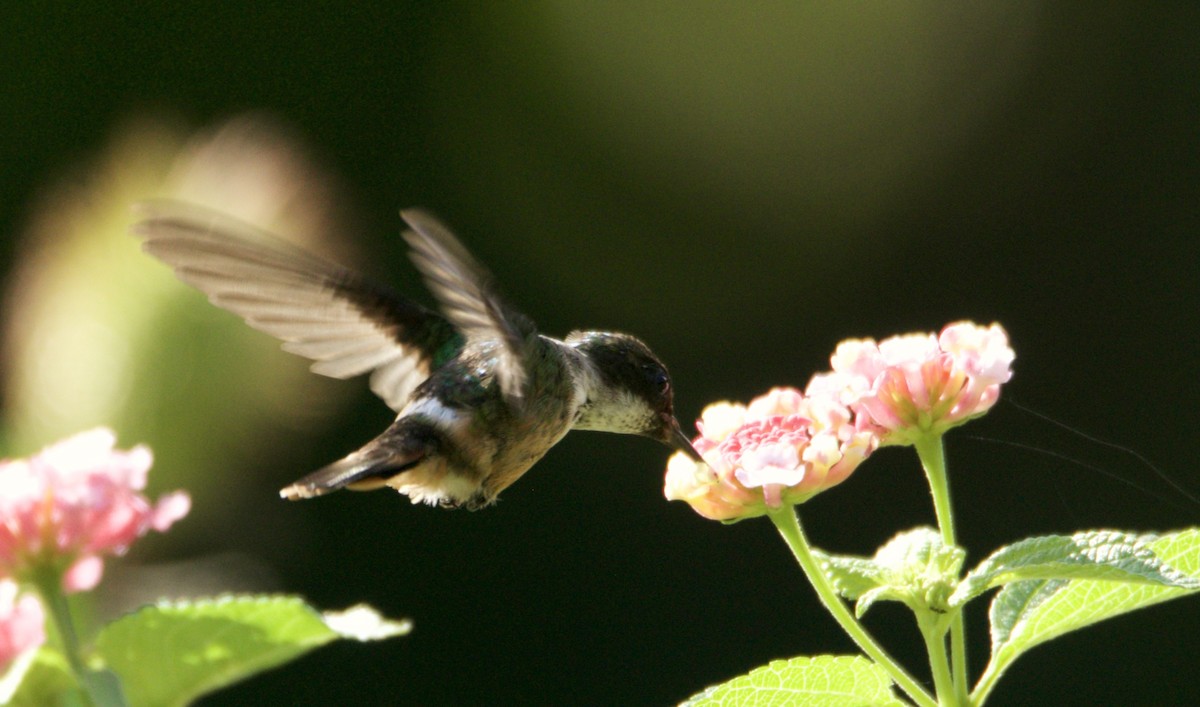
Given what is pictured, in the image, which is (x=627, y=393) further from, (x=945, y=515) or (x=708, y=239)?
(x=708, y=239)

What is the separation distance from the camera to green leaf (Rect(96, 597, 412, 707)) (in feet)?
3.00

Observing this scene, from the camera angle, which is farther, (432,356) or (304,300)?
(432,356)

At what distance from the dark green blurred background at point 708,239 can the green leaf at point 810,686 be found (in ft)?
7.20

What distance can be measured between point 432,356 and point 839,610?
633 mm

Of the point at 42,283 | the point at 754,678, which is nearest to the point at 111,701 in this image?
the point at 754,678

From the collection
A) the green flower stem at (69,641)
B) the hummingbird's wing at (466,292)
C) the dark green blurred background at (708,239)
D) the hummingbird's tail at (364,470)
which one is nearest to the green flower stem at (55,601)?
the green flower stem at (69,641)

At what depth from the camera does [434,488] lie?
1289 millimetres

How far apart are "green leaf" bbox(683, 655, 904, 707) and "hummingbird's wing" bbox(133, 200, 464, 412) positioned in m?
0.54

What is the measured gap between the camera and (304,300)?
1270 millimetres

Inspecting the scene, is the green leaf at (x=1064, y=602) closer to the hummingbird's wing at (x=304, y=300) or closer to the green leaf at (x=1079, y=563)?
the green leaf at (x=1079, y=563)

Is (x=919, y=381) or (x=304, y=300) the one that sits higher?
(x=304, y=300)

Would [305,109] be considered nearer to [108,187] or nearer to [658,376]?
[108,187]

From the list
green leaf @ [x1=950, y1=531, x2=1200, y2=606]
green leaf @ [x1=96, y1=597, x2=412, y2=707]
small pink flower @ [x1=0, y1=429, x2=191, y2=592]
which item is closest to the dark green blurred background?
small pink flower @ [x1=0, y1=429, x2=191, y2=592]

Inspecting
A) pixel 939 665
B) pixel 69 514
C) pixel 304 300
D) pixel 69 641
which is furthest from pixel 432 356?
pixel 939 665
